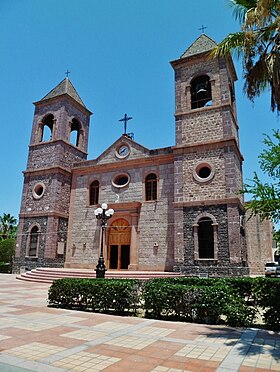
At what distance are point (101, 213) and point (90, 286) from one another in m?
4.98

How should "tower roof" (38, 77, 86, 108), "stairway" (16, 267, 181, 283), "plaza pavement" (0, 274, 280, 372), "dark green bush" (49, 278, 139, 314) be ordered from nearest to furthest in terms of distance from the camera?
"plaza pavement" (0, 274, 280, 372) < "dark green bush" (49, 278, 139, 314) < "stairway" (16, 267, 181, 283) < "tower roof" (38, 77, 86, 108)

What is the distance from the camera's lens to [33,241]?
22094mm

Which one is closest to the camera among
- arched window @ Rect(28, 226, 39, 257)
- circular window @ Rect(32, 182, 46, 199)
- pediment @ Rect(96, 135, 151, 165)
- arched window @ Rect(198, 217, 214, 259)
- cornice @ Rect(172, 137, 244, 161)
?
arched window @ Rect(198, 217, 214, 259)

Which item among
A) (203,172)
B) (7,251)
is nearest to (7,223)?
(7,251)

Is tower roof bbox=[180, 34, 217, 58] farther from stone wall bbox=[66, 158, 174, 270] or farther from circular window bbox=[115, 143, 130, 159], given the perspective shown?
stone wall bbox=[66, 158, 174, 270]

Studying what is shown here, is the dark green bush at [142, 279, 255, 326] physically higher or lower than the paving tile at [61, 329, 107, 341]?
higher

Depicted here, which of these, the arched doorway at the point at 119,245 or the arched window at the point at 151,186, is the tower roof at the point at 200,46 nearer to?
the arched window at the point at 151,186

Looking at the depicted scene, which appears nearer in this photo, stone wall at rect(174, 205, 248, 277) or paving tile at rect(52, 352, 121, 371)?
paving tile at rect(52, 352, 121, 371)

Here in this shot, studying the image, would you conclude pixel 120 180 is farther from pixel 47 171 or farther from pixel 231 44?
pixel 231 44

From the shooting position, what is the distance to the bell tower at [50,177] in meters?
21.5

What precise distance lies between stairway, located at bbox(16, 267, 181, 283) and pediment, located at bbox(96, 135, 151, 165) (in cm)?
841

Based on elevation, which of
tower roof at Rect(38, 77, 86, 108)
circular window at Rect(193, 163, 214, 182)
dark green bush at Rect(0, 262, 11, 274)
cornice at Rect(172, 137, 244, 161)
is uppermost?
tower roof at Rect(38, 77, 86, 108)

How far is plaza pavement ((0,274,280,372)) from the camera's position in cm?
420

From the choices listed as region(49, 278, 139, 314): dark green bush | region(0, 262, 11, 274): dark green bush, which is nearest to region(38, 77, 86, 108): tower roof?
region(0, 262, 11, 274): dark green bush
